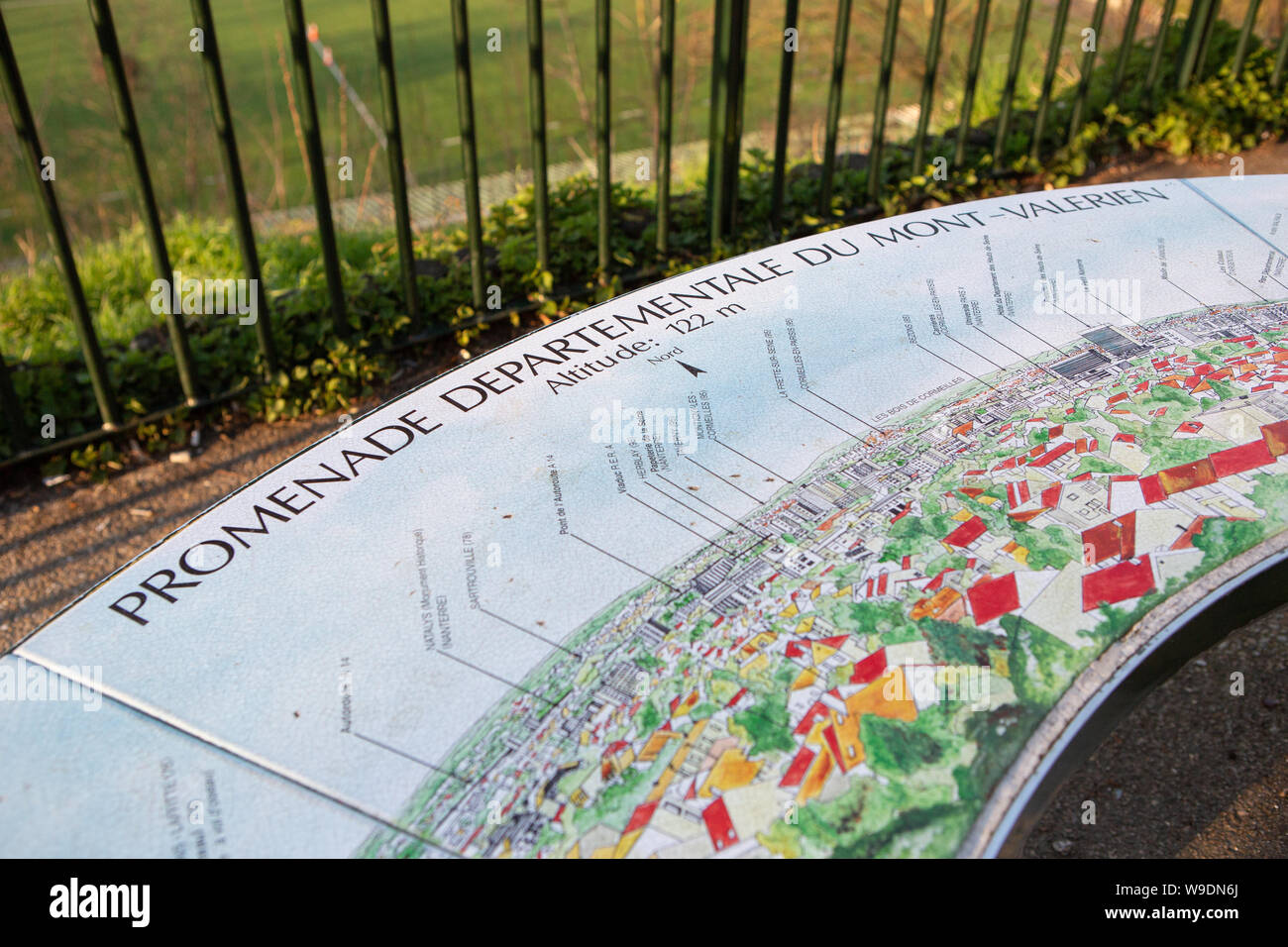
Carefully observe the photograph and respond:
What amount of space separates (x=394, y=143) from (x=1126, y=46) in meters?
3.38

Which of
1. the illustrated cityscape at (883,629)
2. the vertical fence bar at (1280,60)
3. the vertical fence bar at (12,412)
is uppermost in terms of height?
the vertical fence bar at (1280,60)

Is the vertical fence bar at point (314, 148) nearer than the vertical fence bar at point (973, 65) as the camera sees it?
Yes

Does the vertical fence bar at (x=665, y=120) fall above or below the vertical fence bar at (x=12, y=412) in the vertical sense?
above

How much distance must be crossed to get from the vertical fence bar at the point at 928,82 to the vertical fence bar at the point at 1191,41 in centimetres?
145

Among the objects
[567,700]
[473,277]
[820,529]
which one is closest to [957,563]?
[820,529]

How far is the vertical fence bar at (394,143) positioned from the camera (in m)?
3.05

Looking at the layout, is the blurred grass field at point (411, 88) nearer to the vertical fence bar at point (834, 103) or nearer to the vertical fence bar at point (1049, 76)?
the vertical fence bar at point (1049, 76)

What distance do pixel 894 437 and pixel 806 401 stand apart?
0.66 feet

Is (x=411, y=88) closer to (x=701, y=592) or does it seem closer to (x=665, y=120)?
(x=665, y=120)

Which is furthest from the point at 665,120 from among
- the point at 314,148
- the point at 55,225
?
the point at 55,225

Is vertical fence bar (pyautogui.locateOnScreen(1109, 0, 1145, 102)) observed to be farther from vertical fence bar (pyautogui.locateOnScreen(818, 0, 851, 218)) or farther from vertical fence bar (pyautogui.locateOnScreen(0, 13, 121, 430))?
vertical fence bar (pyautogui.locateOnScreen(0, 13, 121, 430))

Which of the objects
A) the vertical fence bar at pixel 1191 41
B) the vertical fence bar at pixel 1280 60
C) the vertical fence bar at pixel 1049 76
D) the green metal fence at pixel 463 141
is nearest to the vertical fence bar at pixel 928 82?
the green metal fence at pixel 463 141

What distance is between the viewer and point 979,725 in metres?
1.49

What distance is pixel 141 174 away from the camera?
2.93 metres
